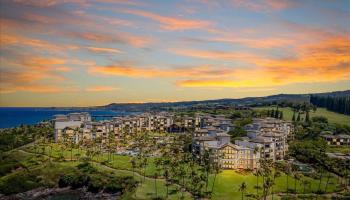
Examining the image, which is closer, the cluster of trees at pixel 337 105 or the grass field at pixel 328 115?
the grass field at pixel 328 115

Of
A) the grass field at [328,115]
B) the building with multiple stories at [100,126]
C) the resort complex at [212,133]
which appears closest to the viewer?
the resort complex at [212,133]

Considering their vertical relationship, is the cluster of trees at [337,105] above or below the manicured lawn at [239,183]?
above

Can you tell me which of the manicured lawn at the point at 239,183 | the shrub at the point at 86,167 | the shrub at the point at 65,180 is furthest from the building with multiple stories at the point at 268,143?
the shrub at the point at 65,180

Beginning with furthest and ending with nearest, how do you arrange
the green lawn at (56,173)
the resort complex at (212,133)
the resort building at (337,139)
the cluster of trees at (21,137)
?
the cluster of trees at (21,137)
the resort building at (337,139)
the resort complex at (212,133)
the green lawn at (56,173)

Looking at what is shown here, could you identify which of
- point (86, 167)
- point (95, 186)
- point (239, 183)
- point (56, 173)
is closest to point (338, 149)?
point (239, 183)

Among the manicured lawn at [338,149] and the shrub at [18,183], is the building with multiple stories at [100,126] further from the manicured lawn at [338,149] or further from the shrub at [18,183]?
the manicured lawn at [338,149]

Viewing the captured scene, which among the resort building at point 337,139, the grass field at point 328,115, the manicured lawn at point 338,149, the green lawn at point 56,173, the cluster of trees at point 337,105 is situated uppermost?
the cluster of trees at point 337,105

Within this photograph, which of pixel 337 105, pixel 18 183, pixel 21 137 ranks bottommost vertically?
pixel 18 183

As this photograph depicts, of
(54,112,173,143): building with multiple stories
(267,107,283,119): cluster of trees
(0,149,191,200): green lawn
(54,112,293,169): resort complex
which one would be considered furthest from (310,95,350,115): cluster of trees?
(0,149,191,200): green lawn

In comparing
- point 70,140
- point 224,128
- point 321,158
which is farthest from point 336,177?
point 70,140

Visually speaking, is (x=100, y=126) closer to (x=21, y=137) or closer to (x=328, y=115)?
(x=21, y=137)

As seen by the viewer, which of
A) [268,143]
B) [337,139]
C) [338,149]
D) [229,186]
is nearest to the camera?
[229,186]

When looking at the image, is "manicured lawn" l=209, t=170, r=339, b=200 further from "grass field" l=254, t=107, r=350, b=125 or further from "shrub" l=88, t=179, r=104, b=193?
"grass field" l=254, t=107, r=350, b=125
